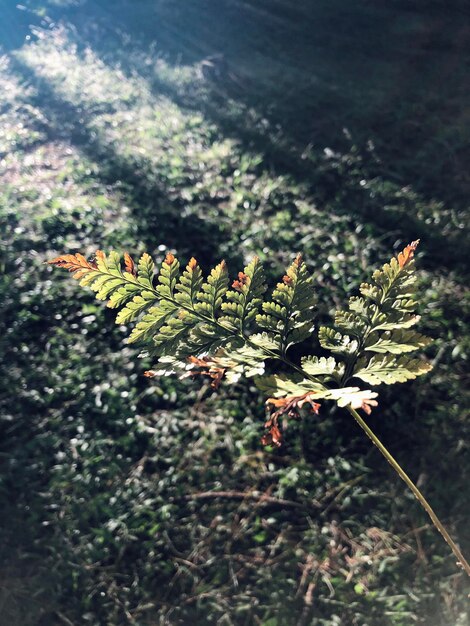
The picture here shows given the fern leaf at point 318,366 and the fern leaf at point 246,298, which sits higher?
the fern leaf at point 246,298

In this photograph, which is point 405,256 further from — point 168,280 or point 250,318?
point 168,280

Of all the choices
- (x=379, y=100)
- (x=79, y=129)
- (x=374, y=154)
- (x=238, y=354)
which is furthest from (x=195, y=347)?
(x=79, y=129)

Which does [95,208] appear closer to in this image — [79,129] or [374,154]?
[79,129]

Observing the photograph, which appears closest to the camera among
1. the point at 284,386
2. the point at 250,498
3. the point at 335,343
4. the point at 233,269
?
the point at 284,386

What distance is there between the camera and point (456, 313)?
3607mm

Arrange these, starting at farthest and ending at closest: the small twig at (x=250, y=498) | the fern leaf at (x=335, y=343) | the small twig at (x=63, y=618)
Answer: the small twig at (x=250, y=498)
the small twig at (x=63, y=618)
the fern leaf at (x=335, y=343)

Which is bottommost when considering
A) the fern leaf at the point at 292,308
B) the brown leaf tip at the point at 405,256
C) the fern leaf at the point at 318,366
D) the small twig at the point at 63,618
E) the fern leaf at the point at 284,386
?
the small twig at the point at 63,618

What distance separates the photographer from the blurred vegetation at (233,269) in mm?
2770

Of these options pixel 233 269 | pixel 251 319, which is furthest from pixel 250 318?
pixel 233 269

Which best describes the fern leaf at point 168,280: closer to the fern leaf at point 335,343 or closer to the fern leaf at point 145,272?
the fern leaf at point 145,272

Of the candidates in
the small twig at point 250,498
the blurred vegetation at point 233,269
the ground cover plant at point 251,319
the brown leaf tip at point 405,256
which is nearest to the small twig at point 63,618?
the blurred vegetation at point 233,269

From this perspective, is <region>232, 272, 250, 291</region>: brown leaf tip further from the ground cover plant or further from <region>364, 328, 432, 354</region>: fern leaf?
<region>364, 328, 432, 354</region>: fern leaf

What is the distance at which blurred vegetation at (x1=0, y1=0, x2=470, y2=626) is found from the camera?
277 centimetres

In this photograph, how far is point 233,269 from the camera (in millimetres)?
4008
